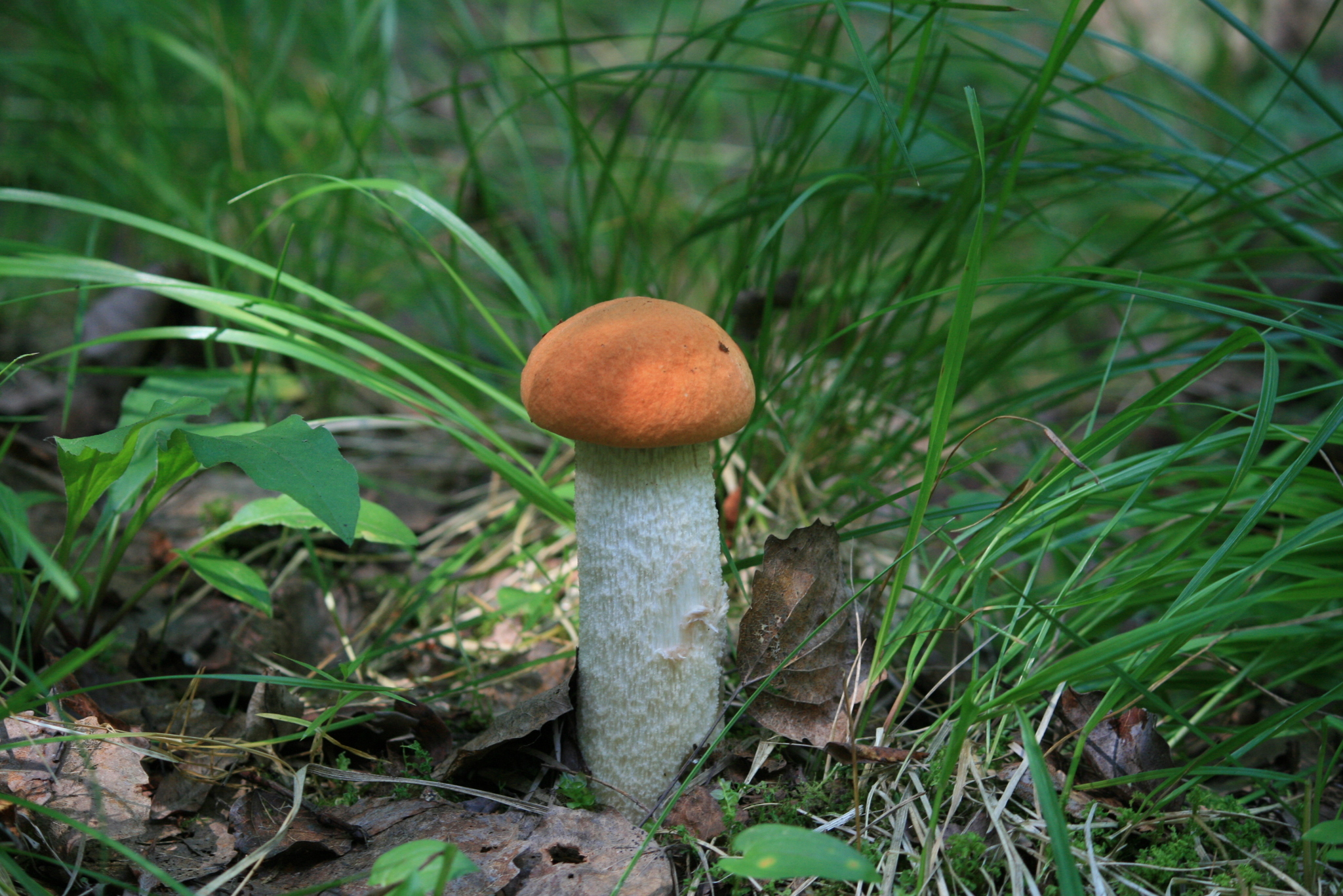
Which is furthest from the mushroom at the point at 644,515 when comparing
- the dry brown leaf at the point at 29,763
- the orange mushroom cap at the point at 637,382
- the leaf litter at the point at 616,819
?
the dry brown leaf at the point at 29,763

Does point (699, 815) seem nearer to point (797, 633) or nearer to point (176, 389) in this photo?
point (797, 633)

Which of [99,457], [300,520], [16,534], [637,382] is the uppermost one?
[637,382]

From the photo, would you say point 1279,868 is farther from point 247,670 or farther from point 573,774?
point 247,670

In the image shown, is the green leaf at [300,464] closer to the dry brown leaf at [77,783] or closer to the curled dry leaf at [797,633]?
the dry brown leaf at [77,783]

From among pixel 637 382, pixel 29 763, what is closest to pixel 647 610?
pixel 637 382

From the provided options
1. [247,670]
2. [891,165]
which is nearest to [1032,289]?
[891,165]
